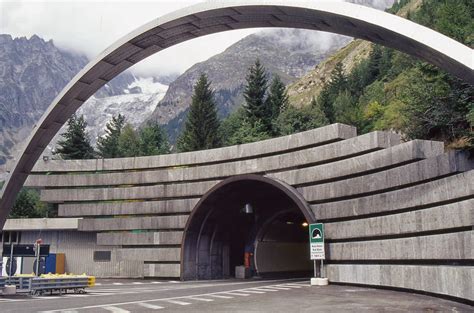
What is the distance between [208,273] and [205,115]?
30.6m

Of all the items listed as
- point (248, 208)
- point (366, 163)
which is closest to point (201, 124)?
point (248, 208)

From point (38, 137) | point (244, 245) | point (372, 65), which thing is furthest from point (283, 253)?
point (372, 65)

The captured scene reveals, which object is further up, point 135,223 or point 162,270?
point 135,223

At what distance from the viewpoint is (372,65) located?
3031 inches

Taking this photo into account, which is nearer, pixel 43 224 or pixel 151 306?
pixel 151 306

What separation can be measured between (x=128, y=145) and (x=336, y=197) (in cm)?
5605

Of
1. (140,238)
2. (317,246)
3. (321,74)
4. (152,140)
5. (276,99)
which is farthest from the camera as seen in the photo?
(321,74)

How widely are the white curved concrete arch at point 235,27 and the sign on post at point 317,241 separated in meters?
13.3

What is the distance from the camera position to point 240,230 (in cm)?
3922

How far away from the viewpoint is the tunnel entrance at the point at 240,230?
3388 centimetres

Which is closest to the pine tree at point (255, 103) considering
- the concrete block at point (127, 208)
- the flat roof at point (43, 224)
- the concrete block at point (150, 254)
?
the concrete block at point (127, 208)

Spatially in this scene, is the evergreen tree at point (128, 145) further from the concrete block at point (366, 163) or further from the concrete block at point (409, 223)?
the concrete block at point (409, 223)

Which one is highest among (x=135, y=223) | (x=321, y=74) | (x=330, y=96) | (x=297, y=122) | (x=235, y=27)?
(x=321, y=74)

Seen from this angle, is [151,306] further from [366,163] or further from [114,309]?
[366,163]
